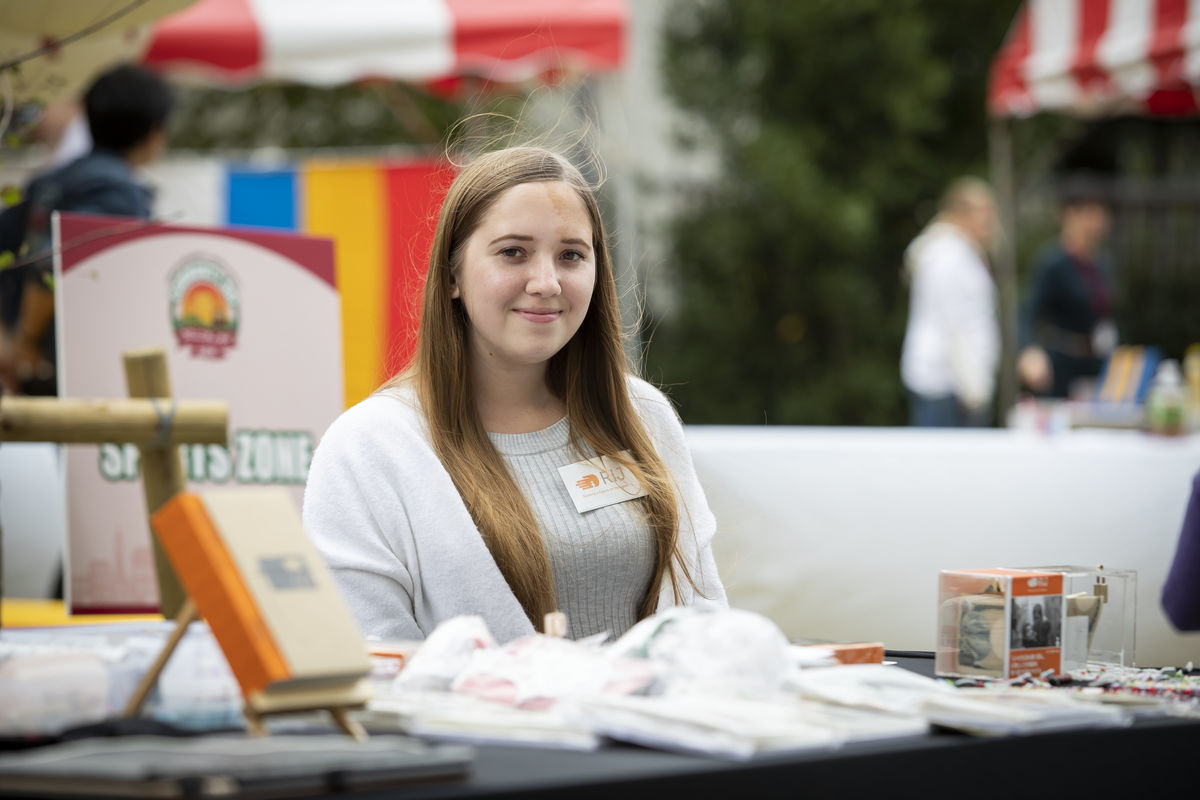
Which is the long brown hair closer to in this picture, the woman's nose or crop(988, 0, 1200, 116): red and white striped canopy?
the woman's nose

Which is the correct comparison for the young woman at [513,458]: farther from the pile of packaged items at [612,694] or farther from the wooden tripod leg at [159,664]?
the wooden tripod leg at [159,664]

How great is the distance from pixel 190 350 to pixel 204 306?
0.10 metres

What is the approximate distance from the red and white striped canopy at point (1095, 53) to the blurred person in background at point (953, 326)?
621mm

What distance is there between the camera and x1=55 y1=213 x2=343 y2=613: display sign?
8.24 ft

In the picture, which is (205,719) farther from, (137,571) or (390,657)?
(137,571)

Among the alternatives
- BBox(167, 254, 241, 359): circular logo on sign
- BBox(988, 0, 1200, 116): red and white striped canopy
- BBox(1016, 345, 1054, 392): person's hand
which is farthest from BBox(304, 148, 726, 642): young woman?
BBox(1016, 345, 1054, 392): person's hand

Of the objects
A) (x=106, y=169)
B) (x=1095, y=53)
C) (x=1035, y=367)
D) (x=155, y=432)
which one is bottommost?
(x=1035, y=367)

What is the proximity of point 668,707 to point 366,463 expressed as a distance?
75cm

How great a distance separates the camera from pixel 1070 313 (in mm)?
6602

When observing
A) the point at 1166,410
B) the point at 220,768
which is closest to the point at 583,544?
the point at 220,768

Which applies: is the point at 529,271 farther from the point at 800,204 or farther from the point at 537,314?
the point at 800,204

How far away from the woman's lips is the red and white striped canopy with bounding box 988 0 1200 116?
Answer: 11.4 feet

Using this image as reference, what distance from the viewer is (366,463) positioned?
170 cm

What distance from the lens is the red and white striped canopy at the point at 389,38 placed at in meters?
4.21
